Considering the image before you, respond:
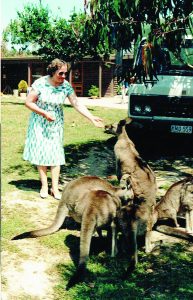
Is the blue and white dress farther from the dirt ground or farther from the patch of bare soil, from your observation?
the patch of bare soil

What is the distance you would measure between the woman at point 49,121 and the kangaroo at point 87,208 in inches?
51.0

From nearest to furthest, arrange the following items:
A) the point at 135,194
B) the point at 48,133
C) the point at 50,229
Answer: the point at 50,229 → the point at 135,194 → the point at 48,133

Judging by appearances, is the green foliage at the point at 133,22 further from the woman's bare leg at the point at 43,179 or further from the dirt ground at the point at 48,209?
the dirt ground at the point at 48,209

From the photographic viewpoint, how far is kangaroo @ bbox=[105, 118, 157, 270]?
4.51 m

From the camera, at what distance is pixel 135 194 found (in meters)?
5.37

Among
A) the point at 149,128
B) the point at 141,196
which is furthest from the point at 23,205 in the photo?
the point at 149,128

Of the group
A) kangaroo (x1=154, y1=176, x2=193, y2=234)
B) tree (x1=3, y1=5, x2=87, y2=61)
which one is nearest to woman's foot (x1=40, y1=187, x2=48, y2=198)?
kangaroo (x1=154, y1=176, x2=193, y2=234)

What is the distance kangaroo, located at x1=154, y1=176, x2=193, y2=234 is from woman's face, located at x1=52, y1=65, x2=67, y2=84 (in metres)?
2.17

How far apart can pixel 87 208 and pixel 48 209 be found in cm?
182

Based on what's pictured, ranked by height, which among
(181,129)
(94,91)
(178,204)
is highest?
(94,91)

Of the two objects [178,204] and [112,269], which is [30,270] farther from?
[178,204]

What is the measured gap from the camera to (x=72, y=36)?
78.3ft

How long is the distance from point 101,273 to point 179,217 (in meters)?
1.81

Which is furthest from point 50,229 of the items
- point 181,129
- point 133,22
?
point 181,129
